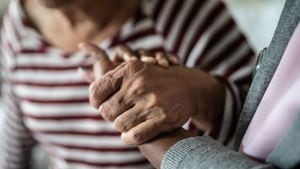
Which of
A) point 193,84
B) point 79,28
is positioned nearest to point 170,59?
point 193,84

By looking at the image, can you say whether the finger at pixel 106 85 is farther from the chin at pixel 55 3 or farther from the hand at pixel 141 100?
the chin at pixel 55 3

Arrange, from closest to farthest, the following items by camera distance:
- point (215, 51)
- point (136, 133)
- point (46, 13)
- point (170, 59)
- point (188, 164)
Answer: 1. point (188, 164)
2. point (136, 133)
3. point (170, 59)
4. point (215, 51)
5. point (46, 13)

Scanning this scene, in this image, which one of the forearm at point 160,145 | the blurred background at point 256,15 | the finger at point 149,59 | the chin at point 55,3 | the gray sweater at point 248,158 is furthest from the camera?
the blurred background at point 256,15

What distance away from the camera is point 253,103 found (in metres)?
0.54

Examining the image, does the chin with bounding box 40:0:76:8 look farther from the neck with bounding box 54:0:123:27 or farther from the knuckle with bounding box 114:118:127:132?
the knuckle with bounding box 114:118:127:132

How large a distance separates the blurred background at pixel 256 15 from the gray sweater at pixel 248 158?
2.41 ft

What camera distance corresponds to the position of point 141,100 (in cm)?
60

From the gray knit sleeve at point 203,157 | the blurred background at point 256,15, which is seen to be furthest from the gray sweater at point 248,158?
the blurred background at point 256,15

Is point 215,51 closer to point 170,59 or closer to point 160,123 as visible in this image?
point 170,59

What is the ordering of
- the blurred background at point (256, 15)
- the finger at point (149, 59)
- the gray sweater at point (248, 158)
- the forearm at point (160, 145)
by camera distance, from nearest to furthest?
1. the gray sweater at point (248, 158)
2. the forearm at point (160, 145)
3. the finger at point (149, 59)
4. the blurred background at point (256, 15)

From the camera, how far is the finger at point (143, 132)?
1.90ft

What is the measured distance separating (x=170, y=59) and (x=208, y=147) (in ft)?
0.74

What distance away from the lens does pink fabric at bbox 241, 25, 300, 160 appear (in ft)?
1.50

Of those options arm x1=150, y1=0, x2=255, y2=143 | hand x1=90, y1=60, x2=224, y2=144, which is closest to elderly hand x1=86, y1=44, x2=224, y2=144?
hand x1=90, y1=60, x2=224, y2=144
